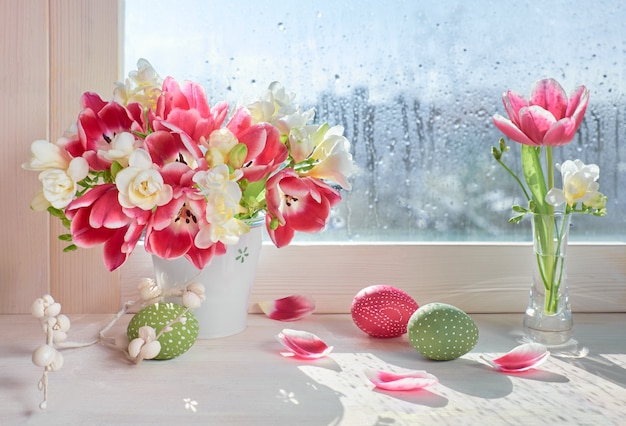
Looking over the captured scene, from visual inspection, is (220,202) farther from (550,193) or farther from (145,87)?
(550,193)

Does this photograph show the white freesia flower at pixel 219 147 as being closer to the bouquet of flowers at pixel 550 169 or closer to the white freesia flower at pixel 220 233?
the white freesia flower at pixel 220 233

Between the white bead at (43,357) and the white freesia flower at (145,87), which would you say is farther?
the white freesia flower at (145,87)

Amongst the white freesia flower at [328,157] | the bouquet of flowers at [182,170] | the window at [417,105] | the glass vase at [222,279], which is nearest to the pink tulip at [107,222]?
the bouquet of flowers at [182,170]

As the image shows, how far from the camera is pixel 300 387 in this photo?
0.79m

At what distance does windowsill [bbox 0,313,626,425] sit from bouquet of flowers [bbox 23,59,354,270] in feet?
0.44

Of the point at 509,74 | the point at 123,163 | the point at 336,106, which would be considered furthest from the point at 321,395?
the point at 509,74

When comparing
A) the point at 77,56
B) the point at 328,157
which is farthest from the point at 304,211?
the point at 77,56

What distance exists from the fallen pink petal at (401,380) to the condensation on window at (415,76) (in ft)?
1.33

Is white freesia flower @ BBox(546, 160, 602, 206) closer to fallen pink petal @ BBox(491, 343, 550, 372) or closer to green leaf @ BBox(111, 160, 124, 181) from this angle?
fallen pink petal @ BBox(491, 343, 550, 372)

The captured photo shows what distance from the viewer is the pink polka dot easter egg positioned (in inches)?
38.5

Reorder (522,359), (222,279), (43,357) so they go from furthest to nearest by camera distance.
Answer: (222,279), (522,359), (43,357)

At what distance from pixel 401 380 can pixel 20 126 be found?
2.26ft

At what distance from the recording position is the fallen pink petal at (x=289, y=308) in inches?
43.1

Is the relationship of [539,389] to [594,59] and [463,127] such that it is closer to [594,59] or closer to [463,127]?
[463,127]
